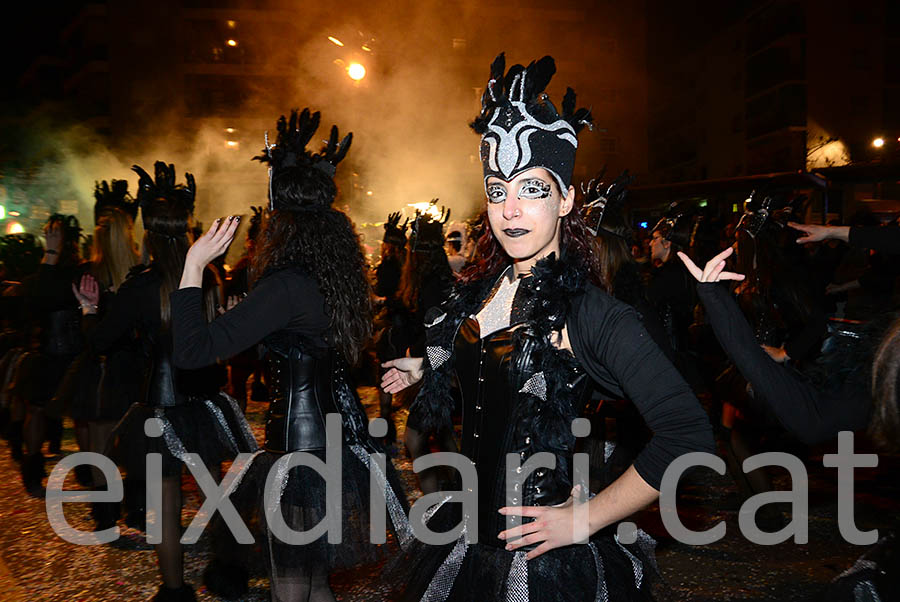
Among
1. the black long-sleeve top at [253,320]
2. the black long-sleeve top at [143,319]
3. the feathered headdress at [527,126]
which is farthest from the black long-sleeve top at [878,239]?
the black long-sleeve top at [143,319]

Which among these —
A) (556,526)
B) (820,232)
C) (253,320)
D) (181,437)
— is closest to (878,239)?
(820,232)

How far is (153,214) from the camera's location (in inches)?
143

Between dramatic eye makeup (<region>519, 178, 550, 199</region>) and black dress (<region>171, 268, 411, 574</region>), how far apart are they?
3.58ft

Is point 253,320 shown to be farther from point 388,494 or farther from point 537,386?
point 537,386

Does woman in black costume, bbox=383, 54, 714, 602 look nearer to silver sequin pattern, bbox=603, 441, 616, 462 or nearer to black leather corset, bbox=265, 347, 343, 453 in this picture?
black leather corset, bbox=265, 347, 343, 453

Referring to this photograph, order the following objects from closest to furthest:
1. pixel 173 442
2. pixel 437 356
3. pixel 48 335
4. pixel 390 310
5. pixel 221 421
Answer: pixel 437 356
pixel 173 442
pixel 221 421
pixel 48 335
pixel 390 310

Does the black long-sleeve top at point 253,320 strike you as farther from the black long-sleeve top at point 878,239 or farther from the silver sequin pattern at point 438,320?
the black long-sleeve top at point 878,239

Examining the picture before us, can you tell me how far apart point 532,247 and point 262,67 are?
43613 mm

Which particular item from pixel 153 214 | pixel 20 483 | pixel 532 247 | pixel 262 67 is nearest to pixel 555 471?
pixel 532 247

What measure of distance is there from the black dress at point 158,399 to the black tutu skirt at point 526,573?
2.00 meters

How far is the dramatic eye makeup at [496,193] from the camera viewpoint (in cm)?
200

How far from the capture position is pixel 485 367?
78.2 inches

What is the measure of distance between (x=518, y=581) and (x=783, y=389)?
3.03 ft

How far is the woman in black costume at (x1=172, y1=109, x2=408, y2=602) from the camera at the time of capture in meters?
2.58
